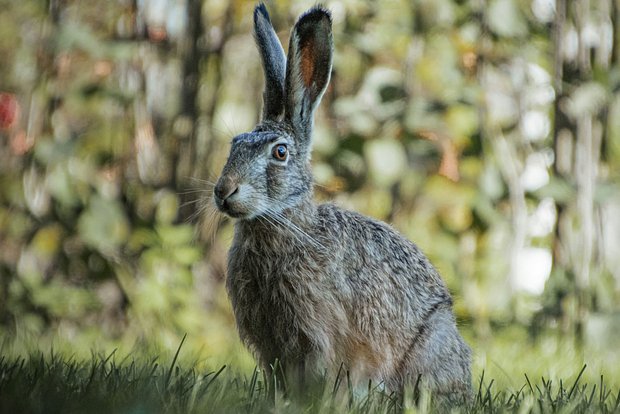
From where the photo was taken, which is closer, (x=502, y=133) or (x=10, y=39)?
(x=502, y=133)

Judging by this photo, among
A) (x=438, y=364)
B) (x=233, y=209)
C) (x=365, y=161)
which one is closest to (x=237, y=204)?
(x=233, y=209)

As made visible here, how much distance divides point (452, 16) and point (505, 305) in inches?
73.3

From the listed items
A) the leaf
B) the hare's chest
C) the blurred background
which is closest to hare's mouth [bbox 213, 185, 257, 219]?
the hare's chest

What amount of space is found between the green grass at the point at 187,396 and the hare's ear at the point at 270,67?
3.50 feet

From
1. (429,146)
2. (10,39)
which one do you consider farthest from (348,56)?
(10,39)

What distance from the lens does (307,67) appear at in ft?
11.4

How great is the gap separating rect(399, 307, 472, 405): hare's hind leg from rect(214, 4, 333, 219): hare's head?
0.70 meters

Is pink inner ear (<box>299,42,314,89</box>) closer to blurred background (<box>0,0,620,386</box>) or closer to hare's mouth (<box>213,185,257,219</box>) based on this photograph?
hare's mouth (<box>213,185,257,219</box>)

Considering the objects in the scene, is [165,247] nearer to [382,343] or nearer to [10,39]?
[382,343]

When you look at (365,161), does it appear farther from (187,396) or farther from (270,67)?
(187,396)

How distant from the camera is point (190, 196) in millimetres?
6094

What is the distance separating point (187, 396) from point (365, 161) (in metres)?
3.21

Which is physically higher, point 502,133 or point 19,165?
point 502,133

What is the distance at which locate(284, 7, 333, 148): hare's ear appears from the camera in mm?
3367
